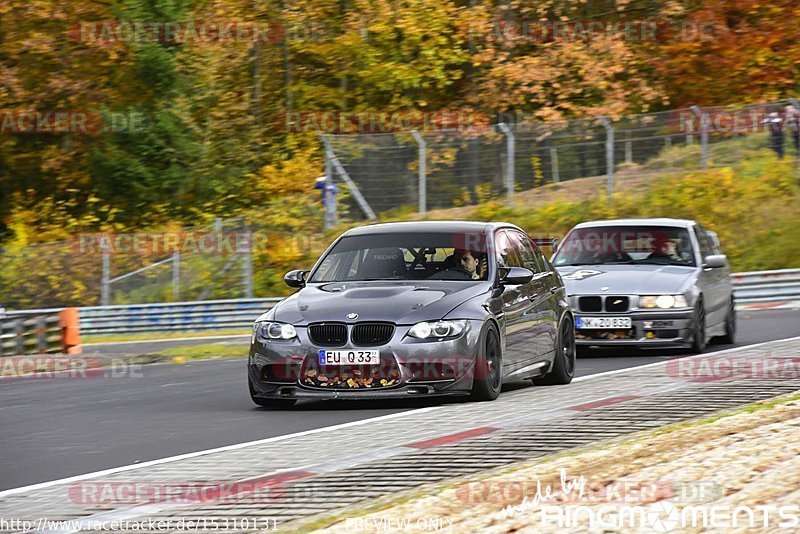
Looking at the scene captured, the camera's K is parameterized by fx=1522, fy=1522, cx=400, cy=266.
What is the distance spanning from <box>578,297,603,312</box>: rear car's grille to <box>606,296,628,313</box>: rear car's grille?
9cm

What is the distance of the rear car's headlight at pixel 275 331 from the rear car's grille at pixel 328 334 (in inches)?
6.7

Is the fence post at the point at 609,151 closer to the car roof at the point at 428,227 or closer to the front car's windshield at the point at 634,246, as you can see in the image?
the front car's windshield at the point at 634,246

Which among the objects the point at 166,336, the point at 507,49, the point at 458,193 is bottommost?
the point at 166,336

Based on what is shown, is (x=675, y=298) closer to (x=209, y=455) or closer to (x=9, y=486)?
(x=209, y=455)

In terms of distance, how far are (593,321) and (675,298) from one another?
0.94 metres

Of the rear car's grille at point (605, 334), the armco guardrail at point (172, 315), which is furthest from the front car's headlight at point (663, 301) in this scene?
the armco guardrail at point (172, 315)

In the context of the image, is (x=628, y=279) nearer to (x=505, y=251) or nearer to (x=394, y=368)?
(x=505, y=251)

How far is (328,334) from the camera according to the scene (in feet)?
39.3

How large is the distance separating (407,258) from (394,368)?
155cm

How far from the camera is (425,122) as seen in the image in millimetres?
43000

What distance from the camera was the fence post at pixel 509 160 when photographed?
33281 mm

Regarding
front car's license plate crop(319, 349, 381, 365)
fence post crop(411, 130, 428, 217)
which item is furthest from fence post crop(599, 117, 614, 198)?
front car's license plate crop(319, 349, 381, 365)

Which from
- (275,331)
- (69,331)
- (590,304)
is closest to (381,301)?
(275,331)

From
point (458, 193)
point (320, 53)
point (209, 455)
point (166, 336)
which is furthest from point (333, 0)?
point (209, 455)
